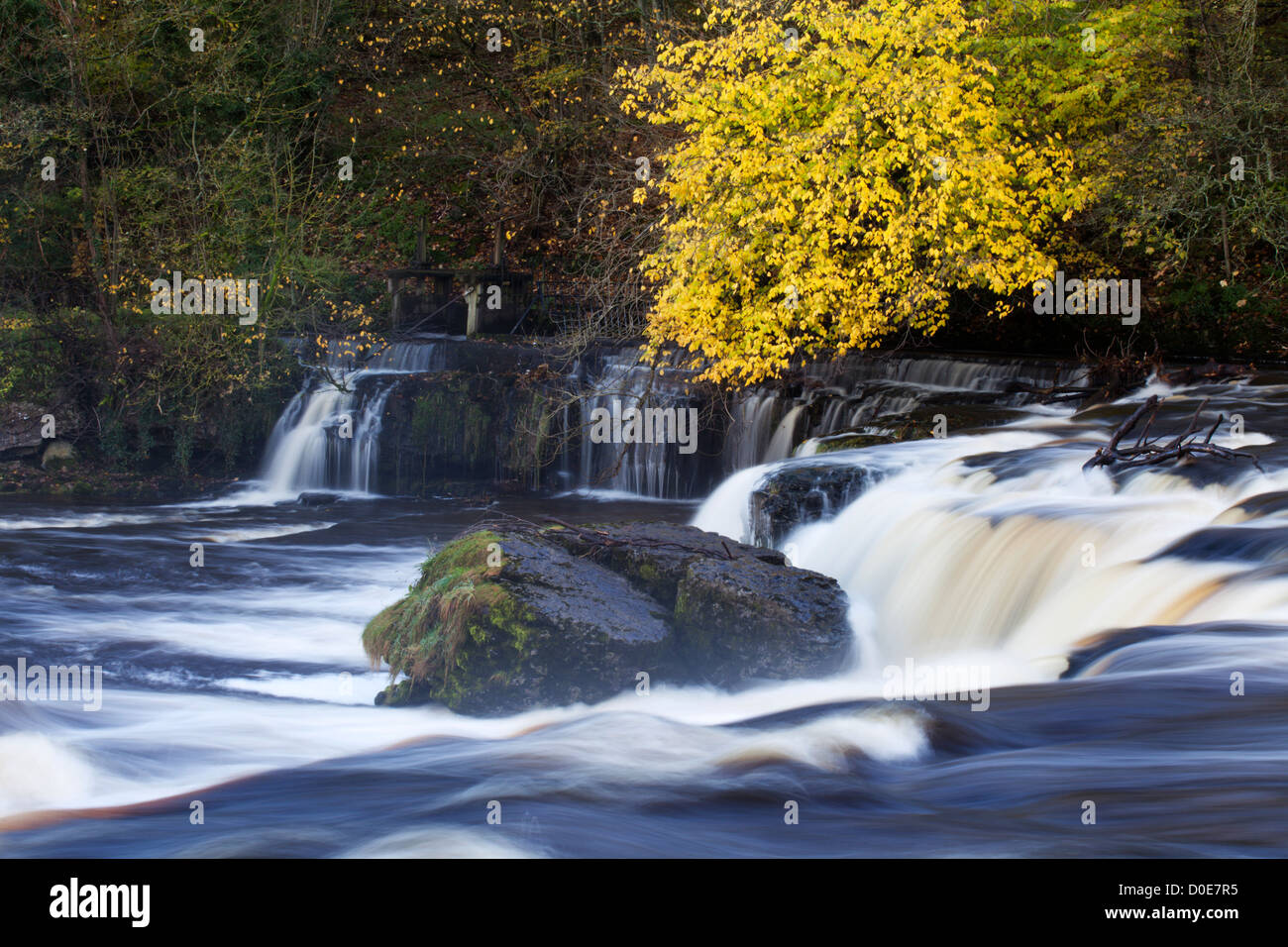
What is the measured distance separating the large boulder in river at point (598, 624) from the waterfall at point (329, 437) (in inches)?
406

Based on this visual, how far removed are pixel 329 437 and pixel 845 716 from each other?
1444cm

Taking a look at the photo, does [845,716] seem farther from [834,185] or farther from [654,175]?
[654,175]

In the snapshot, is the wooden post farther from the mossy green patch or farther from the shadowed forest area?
the mossy green patch

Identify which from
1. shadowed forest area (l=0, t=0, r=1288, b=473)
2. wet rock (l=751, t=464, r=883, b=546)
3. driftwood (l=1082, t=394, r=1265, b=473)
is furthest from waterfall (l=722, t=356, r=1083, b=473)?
driftwood (l=1082, t=394, r=1265, b=473)

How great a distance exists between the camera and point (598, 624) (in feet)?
27.3

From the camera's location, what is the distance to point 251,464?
65.9 feet

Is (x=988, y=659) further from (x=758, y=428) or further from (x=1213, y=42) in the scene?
(x=1213, y=42)

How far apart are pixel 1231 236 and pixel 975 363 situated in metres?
5.44

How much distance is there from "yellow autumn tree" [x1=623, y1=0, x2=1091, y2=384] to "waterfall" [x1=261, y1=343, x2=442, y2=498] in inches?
237

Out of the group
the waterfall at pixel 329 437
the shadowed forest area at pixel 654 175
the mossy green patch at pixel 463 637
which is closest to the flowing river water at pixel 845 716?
the mossy green patch at pixel 463 637

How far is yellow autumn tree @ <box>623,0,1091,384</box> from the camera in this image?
1441 centimetres

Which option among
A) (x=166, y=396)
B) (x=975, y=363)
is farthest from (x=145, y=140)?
(x=975, y=363)

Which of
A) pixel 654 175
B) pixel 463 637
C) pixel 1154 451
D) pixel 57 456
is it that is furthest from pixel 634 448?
pixel 463 637

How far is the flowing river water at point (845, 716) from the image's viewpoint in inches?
216
